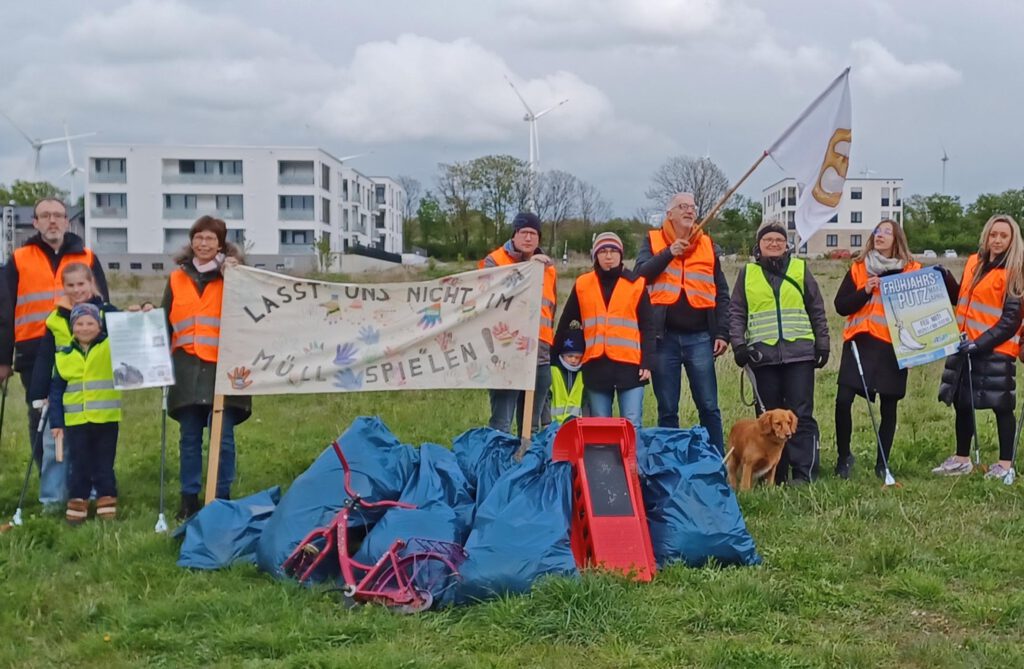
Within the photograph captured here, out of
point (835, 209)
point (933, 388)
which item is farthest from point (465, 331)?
point (933, 388)

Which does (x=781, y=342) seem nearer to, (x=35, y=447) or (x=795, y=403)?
(x=795, y=403)

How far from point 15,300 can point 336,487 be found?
296 centimetres

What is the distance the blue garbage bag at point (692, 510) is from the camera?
17.6ft

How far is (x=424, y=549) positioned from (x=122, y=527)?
2506 mm

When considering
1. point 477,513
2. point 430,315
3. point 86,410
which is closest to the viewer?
point 477,513

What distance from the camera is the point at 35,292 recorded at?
22.1 ft

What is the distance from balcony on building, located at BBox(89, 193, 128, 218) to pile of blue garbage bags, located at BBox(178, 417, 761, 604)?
238ft

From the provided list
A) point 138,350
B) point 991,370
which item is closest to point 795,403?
point 991,370

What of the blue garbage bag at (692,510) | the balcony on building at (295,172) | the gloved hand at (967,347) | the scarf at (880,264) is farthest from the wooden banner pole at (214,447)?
the balcony on building at (295,172)

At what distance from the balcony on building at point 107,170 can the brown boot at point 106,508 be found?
71.9 metres

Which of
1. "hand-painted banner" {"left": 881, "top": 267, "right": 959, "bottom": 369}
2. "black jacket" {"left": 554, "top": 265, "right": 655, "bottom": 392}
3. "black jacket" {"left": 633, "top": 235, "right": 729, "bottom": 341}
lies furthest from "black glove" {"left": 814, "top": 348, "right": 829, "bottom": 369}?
"black jacket" {"left": 554, "top": 265, "right": 655, "bottom": 392}

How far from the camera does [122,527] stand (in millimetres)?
6289

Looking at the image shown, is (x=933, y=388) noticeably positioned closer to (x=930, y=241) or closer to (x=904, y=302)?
(x=904, y=302)

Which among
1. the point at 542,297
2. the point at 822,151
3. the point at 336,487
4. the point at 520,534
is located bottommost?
the point at 520,534
